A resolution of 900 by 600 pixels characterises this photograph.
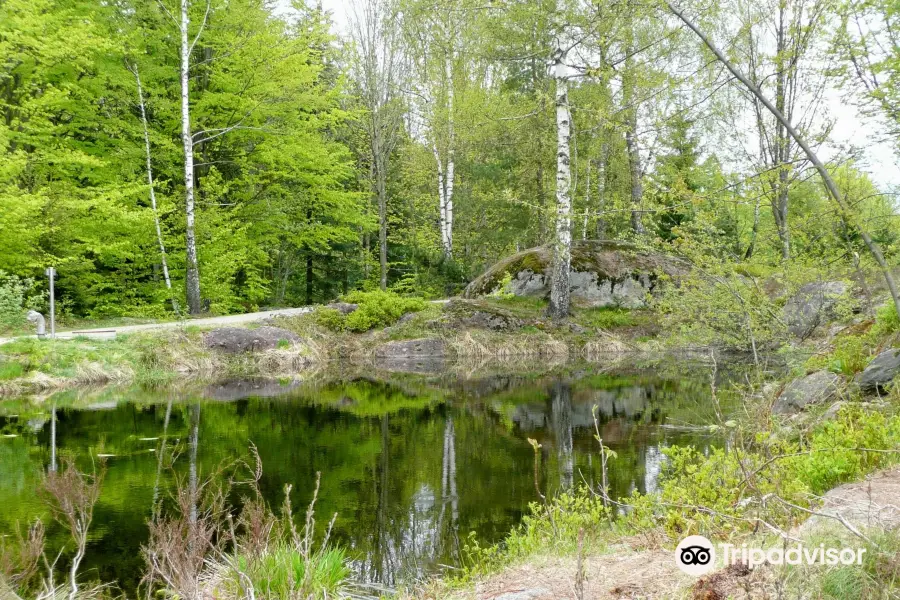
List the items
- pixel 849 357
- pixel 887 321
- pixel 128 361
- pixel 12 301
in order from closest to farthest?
1. pixel 849 357
2. pixel 887 321
3. pixel 128 361
4. pixel 12 301

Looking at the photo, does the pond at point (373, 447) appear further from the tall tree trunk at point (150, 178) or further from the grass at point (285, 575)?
the tall tree trunk at point (150, 178)

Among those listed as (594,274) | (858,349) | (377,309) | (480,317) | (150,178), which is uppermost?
(150,178)

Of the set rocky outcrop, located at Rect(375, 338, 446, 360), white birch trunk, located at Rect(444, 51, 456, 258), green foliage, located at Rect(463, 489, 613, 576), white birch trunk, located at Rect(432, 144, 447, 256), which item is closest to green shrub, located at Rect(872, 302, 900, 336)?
green foliage, located at Rect(463, 489, 613, 576)

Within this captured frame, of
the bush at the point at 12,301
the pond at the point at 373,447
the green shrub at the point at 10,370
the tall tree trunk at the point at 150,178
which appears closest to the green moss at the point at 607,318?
the pond at the point at 373,447

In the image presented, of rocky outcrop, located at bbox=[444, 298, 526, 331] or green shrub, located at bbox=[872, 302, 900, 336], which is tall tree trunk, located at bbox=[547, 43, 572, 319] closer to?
rocky outcrop, located at bbox=[444, 298, 526, 331]

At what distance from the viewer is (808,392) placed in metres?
7.99

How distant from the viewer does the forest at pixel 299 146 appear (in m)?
16.1

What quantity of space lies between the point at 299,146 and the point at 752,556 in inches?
782

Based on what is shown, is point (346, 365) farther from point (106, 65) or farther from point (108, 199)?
point (106, 65)

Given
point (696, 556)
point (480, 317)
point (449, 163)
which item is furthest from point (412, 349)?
point (696, 556)

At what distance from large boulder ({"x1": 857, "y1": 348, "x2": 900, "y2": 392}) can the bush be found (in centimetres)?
1551

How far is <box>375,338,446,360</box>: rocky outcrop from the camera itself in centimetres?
1830

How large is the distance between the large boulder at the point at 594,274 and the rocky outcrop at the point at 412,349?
12.3 ft

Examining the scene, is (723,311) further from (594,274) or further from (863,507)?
(594,274)
